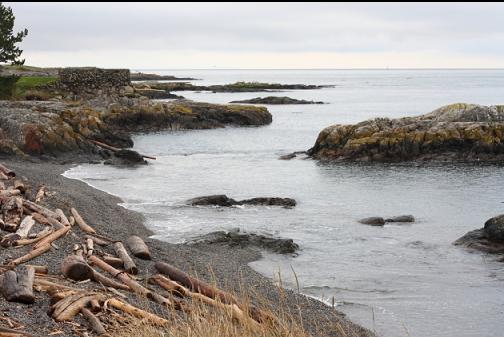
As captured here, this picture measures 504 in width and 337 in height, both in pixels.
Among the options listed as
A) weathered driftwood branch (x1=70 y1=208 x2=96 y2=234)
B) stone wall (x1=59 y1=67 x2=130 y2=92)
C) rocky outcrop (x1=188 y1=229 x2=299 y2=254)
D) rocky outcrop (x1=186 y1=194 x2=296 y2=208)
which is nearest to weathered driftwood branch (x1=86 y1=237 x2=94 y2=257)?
weathered driftwood branch (x1=70 y1=208 x2=96 y2=234)

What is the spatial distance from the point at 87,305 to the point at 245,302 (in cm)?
315

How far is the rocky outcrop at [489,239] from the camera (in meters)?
17.7

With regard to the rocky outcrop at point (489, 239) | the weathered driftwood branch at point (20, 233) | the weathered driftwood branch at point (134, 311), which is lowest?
the rocky outcrop at point (489, 239)

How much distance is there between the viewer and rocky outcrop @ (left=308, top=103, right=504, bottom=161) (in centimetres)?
3894

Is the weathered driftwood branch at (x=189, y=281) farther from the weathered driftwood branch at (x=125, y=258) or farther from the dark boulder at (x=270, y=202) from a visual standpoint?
the dark boulder at (x=270, y=202)

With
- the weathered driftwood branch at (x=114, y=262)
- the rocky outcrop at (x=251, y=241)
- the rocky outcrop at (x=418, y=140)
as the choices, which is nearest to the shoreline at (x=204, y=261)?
the rocky outcrop at (x=251, y=241)

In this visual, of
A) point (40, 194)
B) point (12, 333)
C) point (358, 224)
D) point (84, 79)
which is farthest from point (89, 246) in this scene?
point (84, 79)

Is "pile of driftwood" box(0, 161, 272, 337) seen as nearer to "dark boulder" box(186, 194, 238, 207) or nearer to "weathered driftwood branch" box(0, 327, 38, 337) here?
"weathered driftwood branch" box(0, 327, 38, 337)

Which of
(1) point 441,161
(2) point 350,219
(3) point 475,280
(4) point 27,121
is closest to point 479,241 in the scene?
(3) point 475,280

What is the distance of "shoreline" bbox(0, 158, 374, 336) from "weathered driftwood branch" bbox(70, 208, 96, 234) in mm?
474

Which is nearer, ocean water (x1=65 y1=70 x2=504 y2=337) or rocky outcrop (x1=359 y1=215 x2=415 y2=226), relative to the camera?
ocean water (x1=65 y1=70 x2=504 y2=337)

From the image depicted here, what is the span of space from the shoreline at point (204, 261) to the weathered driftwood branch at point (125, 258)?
0.54 meters

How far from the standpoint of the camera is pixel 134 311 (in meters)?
8.57

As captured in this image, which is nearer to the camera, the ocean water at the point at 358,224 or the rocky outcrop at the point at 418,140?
the ocean water at the point at 358,224
